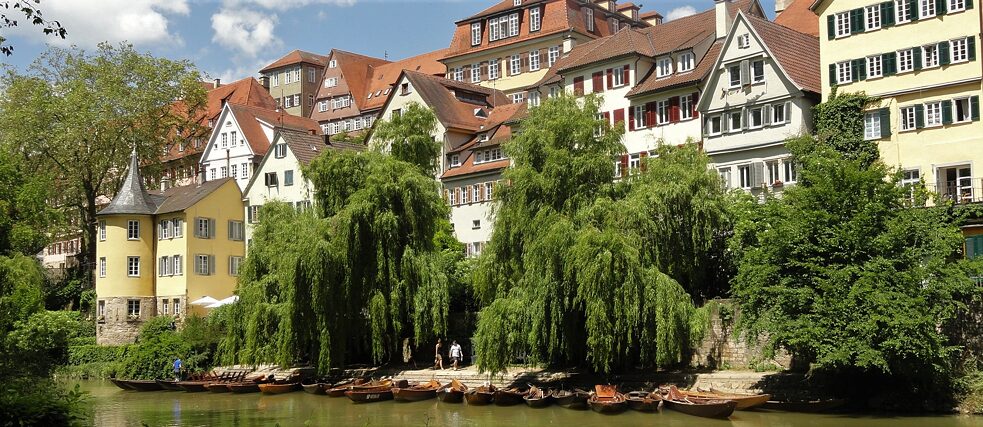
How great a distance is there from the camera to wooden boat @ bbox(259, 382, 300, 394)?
4416cm

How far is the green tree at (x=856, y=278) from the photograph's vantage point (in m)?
30.7

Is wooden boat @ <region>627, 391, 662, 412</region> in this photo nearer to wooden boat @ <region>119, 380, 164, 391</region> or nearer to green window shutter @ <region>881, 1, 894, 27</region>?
green window shutter @ <region>881, 1, 894, 27</region>

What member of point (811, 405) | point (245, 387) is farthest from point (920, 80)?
point (245, 387)

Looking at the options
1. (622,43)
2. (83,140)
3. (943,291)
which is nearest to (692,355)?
(943,291)

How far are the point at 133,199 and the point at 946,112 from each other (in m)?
45.2

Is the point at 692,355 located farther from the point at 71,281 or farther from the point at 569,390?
the point at 71,281

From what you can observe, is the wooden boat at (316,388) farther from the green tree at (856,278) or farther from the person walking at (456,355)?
the green tree at (856,278)

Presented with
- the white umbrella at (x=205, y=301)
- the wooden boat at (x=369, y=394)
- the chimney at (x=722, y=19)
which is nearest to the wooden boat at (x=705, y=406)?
the wooden boat at (x=369, y=394)

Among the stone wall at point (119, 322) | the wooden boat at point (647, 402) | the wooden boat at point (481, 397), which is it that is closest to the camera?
the wooden boat at point (647, 402)

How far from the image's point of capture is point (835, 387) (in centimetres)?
3400

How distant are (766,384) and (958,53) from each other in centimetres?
1548

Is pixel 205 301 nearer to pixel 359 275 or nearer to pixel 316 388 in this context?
pixel 316 388

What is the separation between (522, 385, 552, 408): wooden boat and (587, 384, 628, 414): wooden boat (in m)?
1.52

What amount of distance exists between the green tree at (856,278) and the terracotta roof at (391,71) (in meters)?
63.8
